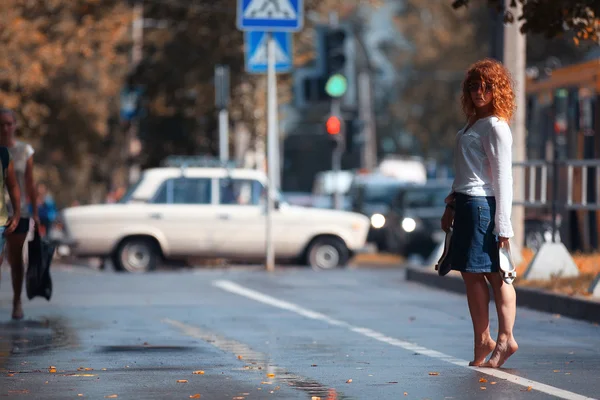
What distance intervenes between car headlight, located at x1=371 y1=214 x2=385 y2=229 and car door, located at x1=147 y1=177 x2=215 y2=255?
34.9 feet

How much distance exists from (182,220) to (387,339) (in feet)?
41.3

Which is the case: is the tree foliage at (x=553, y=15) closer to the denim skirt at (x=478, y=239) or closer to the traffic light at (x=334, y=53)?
the denim skirt at (x=478, y=239)

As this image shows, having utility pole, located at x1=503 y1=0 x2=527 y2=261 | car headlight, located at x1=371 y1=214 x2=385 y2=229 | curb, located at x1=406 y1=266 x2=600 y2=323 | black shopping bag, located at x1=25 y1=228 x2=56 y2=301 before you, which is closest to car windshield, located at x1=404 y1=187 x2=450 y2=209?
car headlight, located at x1=371 y1=214 x2=385 y2=229

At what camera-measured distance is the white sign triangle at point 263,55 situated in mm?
23344

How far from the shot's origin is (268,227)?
77.3ft

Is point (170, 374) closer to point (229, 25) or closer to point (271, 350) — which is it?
point (271, 350)

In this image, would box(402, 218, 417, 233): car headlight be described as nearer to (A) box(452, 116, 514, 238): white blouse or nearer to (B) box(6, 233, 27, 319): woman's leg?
(B) box(6, 233, 27, 319): woman's leg

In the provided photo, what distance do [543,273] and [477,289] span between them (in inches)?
269

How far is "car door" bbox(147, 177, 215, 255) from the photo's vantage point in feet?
80.7

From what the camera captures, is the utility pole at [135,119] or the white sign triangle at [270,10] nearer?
the white sign triangle at [270,10]

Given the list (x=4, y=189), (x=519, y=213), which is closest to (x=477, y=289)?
(x=4, y=189)

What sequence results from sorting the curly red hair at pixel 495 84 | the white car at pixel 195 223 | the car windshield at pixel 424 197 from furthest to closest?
the car windshield at pixel 424 197, the white car at pixel 195 223, the curly red hair at pixel 495 84

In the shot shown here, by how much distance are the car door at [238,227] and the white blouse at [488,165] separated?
47.7ft

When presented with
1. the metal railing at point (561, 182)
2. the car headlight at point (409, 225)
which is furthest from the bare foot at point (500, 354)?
the car headlight at point (409, 225)
